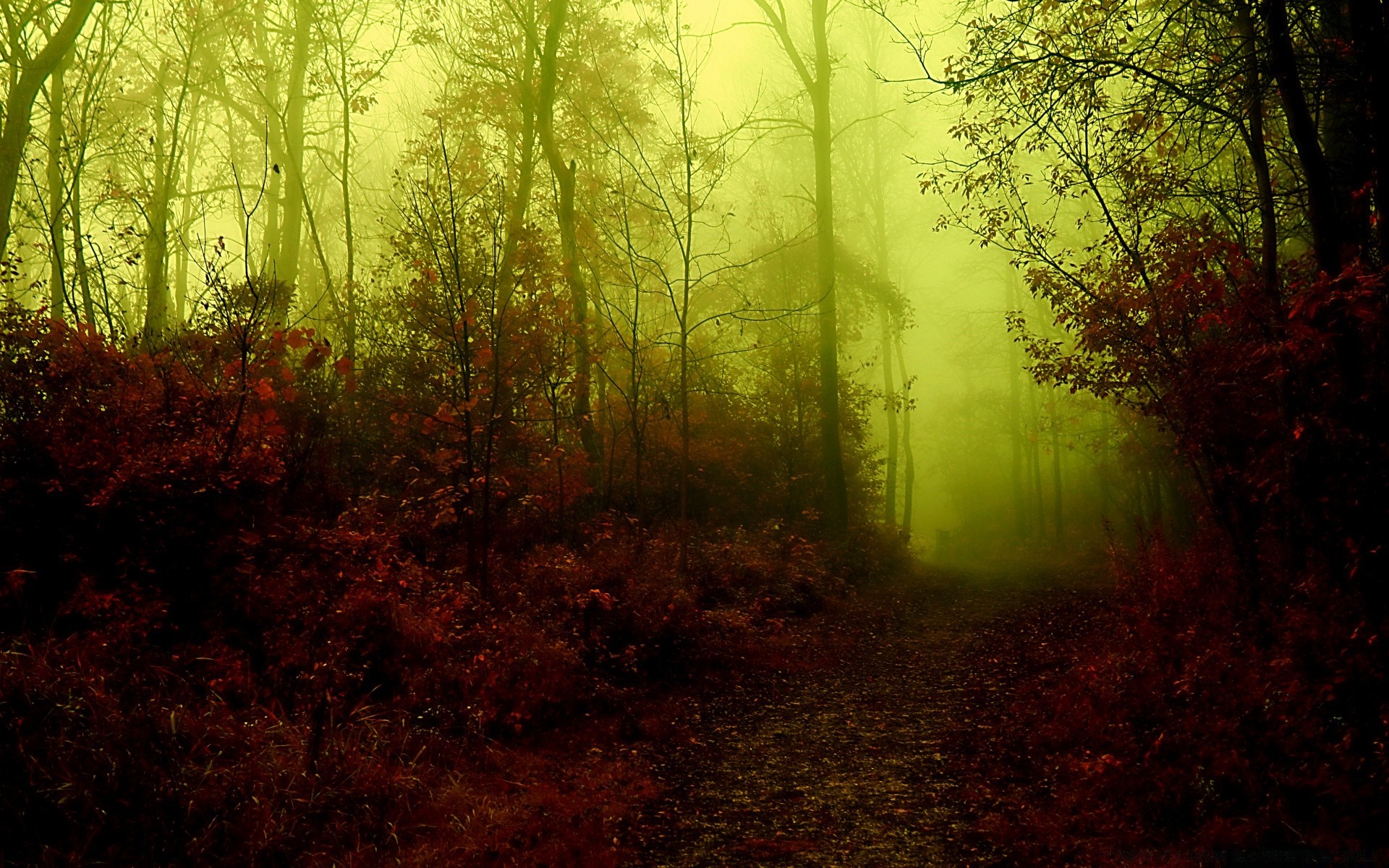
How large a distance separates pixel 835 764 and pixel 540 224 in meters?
15.2

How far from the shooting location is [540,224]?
1823 cm

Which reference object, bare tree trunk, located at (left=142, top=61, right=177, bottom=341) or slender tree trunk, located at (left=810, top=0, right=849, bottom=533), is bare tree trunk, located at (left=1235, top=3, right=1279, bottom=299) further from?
bare tree trunk, located at (left=142, top=61, right=177, bottom=341)

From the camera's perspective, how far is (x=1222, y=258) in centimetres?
791

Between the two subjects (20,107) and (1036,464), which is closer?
(20,107)

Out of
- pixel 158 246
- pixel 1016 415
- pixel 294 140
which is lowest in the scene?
pixel 1016 415

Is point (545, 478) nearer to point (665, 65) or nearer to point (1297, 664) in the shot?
point (665, 65)

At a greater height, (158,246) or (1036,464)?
(158,246)

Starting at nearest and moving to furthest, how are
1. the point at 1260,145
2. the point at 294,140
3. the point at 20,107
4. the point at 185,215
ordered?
the point at 1260,145 < the point at 20,107 < the point at 294,140 < the point at 185,215

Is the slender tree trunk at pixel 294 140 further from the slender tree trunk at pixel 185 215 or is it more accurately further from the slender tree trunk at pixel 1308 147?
the slender tree trunk at pixel 1308 147

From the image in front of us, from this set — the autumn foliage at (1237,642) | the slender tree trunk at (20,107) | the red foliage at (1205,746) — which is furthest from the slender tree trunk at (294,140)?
the red foliage at (1205,746)

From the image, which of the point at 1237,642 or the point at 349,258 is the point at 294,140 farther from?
the point at 1237,642

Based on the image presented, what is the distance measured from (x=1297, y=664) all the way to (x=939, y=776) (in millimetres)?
2536

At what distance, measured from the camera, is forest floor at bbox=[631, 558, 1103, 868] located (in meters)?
4.73

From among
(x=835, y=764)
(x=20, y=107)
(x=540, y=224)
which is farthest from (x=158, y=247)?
(x=835, y=764)
